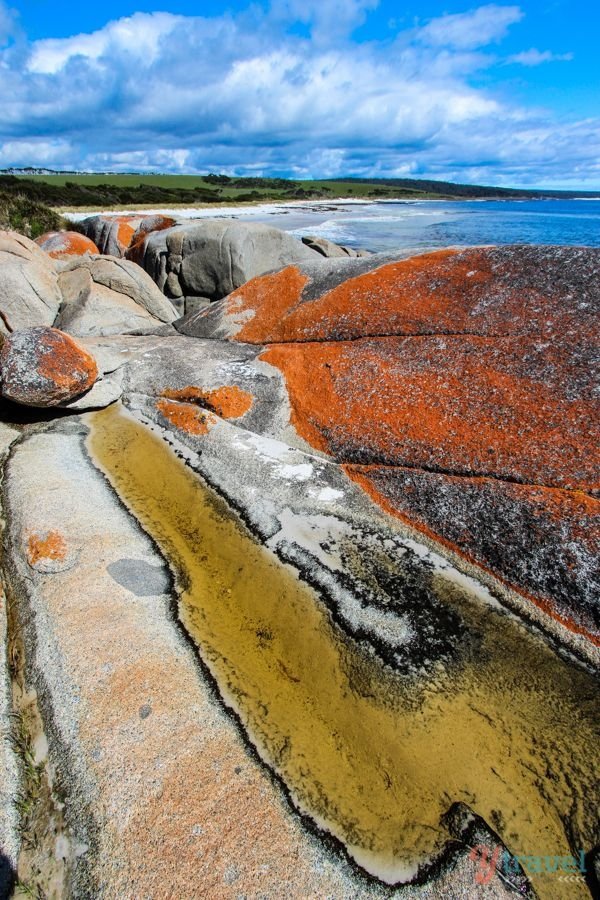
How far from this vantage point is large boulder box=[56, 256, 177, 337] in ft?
44.2

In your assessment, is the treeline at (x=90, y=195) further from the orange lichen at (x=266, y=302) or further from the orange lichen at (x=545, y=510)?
the orange lichen at (x=545, y=510)

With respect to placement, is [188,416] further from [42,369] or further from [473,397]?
[473,397]

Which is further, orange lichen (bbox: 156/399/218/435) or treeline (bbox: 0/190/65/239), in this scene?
treeline (bbox: 0/190/65/239)

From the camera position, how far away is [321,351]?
30.2ft

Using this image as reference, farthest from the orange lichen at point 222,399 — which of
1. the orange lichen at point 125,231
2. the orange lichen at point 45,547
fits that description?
the orange lichen at point 125,231

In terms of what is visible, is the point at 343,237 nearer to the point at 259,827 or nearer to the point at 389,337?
the point at 389,337

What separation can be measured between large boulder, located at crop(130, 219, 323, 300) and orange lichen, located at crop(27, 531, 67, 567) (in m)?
12.1

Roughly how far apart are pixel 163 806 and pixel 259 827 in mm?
724

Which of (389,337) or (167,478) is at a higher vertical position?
(389,337)

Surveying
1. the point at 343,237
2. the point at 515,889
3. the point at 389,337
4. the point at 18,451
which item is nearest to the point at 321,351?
the point at 389,337

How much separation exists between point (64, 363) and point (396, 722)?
8.31 metres

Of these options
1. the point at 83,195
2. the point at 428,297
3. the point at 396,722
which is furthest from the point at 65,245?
the point at 83,195

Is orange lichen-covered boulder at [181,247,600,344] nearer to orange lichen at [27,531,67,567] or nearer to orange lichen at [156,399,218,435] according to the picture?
orange lichen at [156,399,218,435]

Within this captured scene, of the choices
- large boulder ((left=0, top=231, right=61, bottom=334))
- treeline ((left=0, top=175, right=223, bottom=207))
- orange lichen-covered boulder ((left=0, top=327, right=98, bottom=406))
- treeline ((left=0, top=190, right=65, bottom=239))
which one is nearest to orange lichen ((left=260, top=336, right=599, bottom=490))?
orange lichen-covered boulder ((left=0, top=327, right=98, bottom=406))
